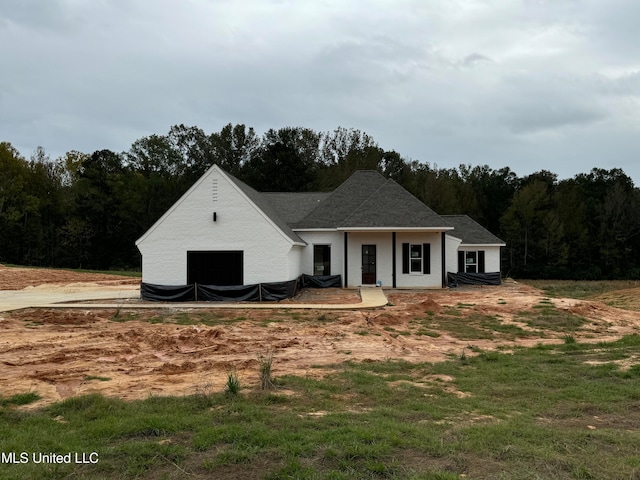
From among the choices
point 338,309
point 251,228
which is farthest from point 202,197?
point 338,309

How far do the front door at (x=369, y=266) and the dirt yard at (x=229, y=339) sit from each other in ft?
21.3

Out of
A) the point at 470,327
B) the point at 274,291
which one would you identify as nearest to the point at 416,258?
the point at 274,291

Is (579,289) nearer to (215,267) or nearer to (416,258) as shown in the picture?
(416,258)

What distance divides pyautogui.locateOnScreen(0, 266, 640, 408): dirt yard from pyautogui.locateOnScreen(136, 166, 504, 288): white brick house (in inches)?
168

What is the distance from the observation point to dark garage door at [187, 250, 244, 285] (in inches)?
896

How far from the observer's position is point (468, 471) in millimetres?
4629

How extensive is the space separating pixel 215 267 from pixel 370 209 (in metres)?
9.19

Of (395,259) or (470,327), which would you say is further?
(395,259)

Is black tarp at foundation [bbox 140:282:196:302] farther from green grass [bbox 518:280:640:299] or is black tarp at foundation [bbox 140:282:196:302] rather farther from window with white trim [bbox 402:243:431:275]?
green grass [bbox 518:280:640:299]

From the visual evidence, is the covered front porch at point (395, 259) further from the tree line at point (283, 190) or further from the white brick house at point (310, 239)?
the tree line at point (283, 190)

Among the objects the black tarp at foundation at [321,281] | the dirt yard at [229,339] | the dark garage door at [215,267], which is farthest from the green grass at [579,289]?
the dark garage door at [215,267]

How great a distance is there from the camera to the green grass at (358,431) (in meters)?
4.69

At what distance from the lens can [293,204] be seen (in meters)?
32.0

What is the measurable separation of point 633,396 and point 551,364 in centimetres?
252
